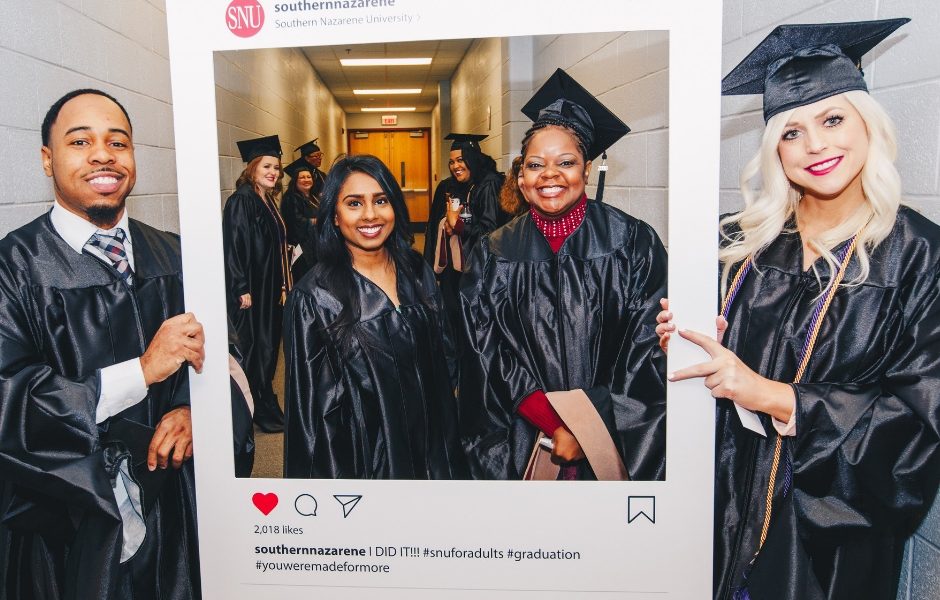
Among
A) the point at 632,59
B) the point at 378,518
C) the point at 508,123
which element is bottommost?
the point at 378,518

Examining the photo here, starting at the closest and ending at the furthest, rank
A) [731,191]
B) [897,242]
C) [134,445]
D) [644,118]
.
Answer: [897,242] < [134,445] < [644,118] < [731,191]

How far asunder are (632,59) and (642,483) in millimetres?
965

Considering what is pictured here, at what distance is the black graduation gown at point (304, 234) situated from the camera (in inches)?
62.0

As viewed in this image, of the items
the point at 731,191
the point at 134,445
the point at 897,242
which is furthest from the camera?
the point at 731,191

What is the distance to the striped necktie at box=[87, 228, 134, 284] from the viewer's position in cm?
153

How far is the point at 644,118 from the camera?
1.62 m

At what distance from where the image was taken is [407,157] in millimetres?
1473

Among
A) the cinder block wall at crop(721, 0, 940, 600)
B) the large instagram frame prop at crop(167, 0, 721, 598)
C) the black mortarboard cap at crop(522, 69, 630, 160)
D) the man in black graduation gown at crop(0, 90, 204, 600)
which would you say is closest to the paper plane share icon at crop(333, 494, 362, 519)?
the large instagram frame prop at crop(167, 0, 721, 598)

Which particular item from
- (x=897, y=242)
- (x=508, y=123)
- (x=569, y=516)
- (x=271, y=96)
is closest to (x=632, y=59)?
(x=508, y=123)

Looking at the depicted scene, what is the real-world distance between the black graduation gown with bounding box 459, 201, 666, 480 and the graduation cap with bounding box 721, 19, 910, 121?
1.35 feet

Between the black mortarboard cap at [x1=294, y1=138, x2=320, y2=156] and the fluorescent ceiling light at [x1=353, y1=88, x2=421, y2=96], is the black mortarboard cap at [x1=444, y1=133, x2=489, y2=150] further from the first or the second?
the black mortarboard cap at [x1=294, y1=138, x2=320, y2=156]

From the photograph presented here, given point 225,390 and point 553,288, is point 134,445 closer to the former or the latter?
point 225,390

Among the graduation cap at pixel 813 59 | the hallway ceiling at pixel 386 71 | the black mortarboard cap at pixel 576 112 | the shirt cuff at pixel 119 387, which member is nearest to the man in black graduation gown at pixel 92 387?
the shirt cuff at pixel 119 387

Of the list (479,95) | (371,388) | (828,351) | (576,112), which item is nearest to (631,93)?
(576,112)
